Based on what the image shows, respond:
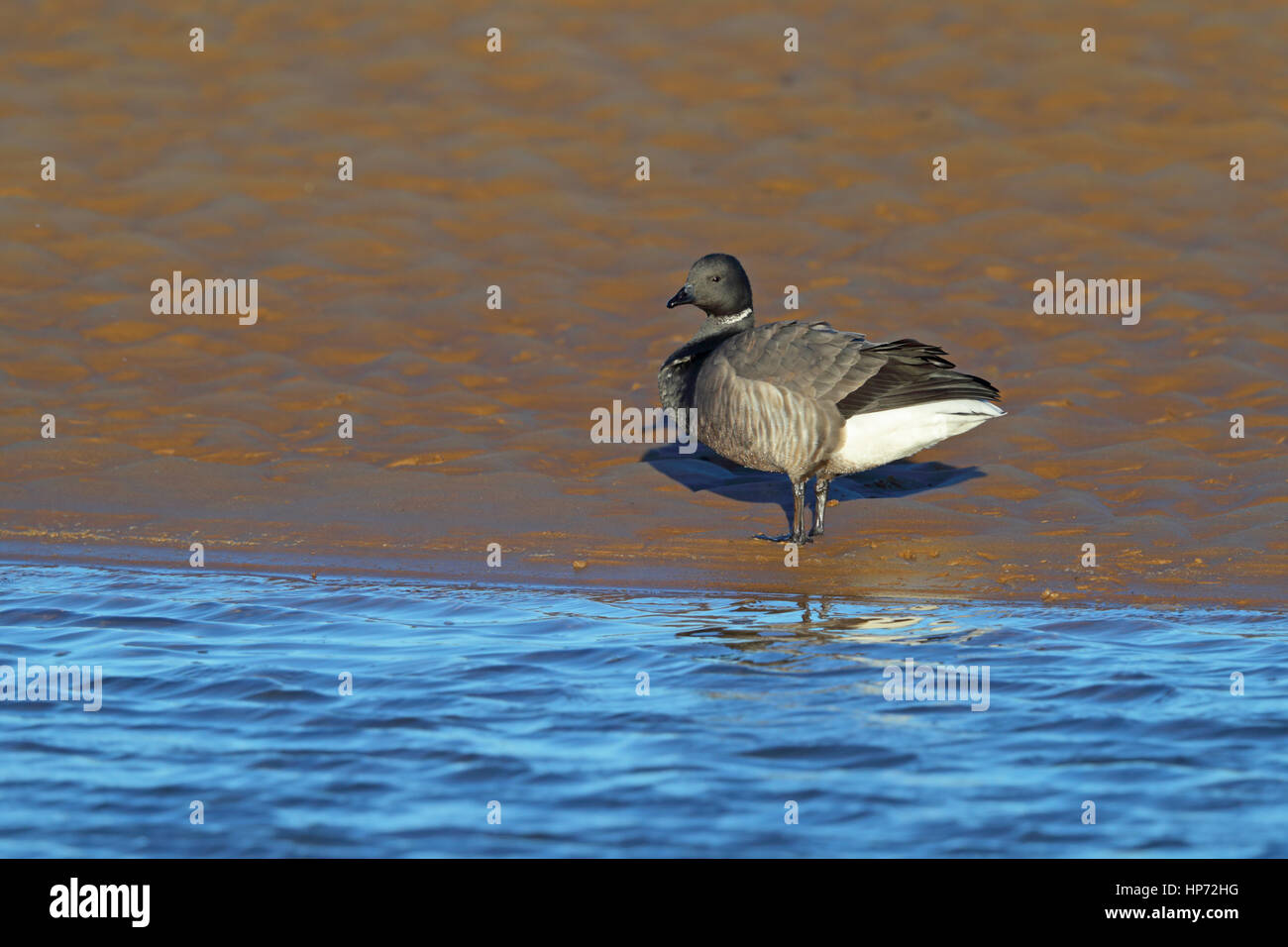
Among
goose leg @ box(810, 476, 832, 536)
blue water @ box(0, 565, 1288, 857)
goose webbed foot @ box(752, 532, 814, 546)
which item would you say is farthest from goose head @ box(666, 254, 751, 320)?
blue water @ box(0, 565, 1288, 857)

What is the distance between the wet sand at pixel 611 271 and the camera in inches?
400

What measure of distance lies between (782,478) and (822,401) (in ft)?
6.52

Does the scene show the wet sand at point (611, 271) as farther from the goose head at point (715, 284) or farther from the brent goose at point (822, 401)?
the goose head at point (715, 284)

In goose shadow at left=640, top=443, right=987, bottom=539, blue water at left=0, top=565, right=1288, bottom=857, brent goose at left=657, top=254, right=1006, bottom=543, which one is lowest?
blue water at left=0, top=565, right=1288, bottom=857

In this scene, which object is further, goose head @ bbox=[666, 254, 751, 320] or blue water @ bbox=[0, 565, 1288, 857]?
goose head @ bbox=[666, 254, 751, 320]

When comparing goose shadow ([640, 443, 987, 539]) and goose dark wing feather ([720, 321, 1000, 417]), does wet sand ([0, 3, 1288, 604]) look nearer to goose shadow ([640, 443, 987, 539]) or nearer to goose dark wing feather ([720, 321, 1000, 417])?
goose shadow ([640, 443, 987, 539])

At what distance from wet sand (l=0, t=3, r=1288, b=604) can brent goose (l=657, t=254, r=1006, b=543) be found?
61 cm

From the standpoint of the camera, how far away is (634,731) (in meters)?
6.34

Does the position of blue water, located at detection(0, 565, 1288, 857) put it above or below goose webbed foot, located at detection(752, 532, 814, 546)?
below

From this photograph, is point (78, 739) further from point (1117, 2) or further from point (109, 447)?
point (1117, 2)

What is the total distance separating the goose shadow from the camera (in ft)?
35.4

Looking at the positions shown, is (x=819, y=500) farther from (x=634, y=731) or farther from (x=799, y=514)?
(x=634, y=731)

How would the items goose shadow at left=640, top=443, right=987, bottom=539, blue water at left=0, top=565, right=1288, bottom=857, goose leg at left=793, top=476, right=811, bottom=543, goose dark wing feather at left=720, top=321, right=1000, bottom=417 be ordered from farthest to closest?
goose shadow at left=640, top=443, right=987, bottom=539
goose leg at left=793, top=476, right=811, bottom=543
goose dark wing feather at left=720, top=321, right=1000, bottom=417
blue water at left=0, top=565, right=1288, bottom=857

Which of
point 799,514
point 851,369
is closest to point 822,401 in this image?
point 851,369
